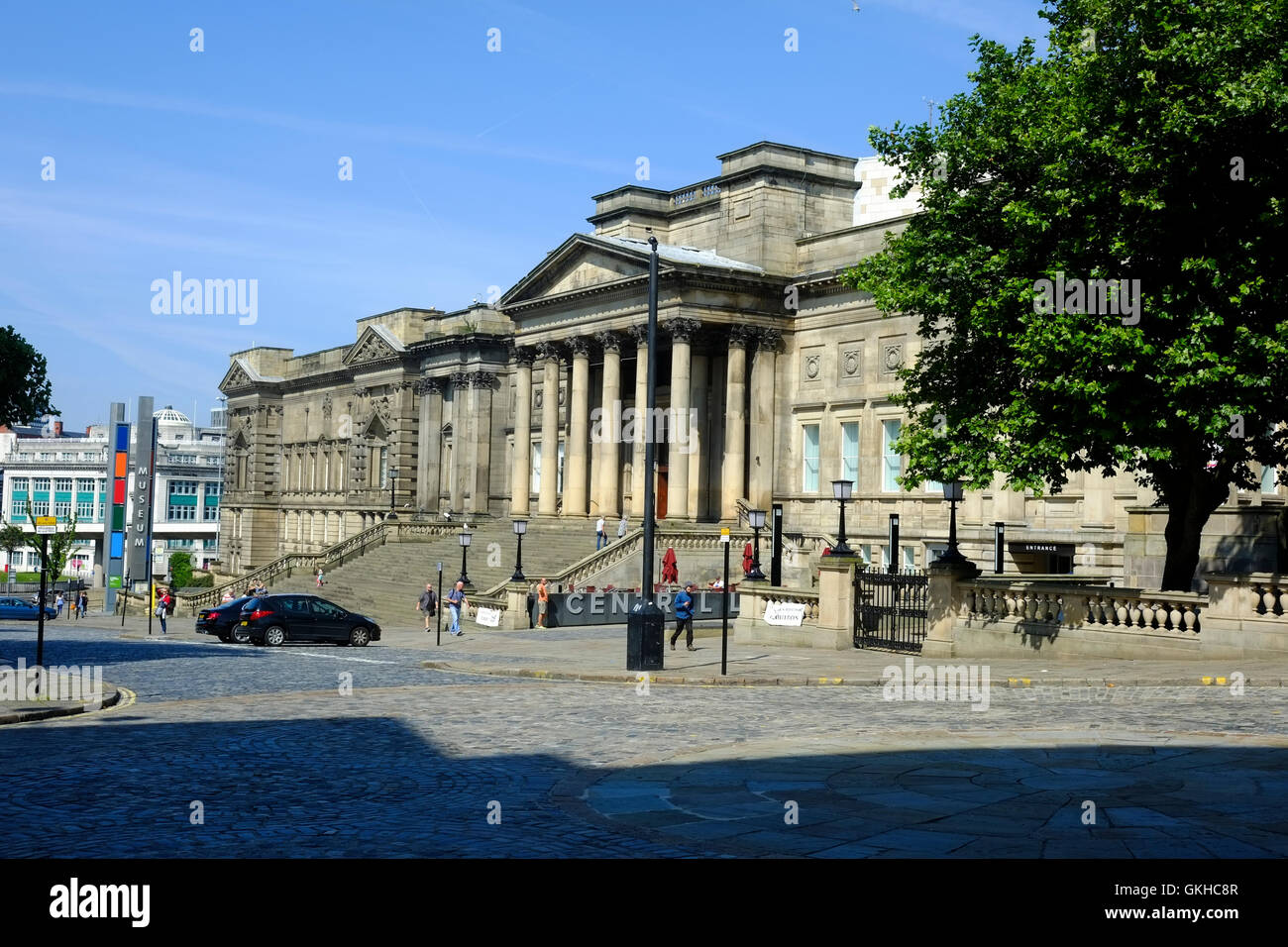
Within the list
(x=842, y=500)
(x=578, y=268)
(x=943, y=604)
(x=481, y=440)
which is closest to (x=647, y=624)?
(x=943, y=604)

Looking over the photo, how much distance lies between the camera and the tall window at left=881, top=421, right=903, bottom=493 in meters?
54.4

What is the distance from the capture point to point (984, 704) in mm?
20516

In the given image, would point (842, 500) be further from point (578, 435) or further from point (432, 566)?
point (432, 566)

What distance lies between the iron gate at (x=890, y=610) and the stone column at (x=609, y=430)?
2621 centimetres

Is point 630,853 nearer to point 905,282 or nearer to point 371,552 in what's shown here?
point 905,282

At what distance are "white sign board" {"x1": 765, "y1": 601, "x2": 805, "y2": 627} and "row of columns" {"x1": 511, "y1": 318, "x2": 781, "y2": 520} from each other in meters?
20.5

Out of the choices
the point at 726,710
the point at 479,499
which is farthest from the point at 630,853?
the point at 479,499

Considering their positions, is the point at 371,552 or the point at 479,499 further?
the point at 479,499

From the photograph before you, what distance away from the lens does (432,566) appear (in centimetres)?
5931

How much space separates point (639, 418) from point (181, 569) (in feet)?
253

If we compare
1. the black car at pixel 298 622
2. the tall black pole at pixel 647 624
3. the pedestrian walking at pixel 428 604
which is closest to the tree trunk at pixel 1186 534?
the tall black pole at pixel 647 624

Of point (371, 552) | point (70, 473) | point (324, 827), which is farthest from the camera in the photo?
point (70, 473)

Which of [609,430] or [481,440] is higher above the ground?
[481,440]
